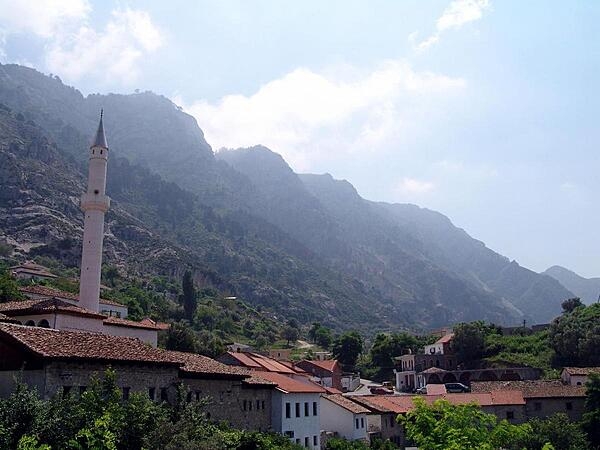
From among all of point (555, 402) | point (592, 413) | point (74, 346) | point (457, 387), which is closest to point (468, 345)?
point (457, 387)

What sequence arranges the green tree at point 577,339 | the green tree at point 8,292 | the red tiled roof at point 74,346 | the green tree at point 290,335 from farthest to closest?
the green tree at point 290,335
the green tree at point 577,339
the green tree at point 8,292
the red tiled roof at point 74,346

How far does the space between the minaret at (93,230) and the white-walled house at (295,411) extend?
40.9ft

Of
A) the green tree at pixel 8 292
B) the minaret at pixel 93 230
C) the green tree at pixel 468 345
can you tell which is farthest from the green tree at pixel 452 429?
the green tree at pixel 468 345

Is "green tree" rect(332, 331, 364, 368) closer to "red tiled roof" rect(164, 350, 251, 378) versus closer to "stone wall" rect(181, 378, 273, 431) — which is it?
"stone wall" rect(181, 378, 273, 431)

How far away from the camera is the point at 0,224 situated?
115938mm

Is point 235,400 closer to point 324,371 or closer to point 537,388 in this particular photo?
point 537,388

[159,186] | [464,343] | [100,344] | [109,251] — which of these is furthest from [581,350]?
[159,186]

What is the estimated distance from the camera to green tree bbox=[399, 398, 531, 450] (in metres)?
19.1

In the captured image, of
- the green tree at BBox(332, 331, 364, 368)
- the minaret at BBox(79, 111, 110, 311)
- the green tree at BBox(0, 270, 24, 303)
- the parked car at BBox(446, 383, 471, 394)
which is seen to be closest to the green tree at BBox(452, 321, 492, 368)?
the parked car at BBox(446, 383, 471, 394)

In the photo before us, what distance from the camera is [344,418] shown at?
46.8m

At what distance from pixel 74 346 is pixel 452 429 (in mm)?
13111

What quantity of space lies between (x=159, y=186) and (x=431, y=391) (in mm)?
144630

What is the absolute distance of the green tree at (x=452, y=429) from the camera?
62.6ft

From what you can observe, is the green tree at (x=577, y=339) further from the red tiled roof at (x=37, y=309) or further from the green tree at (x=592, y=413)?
the red tiled roof at (x=37, y=309)
